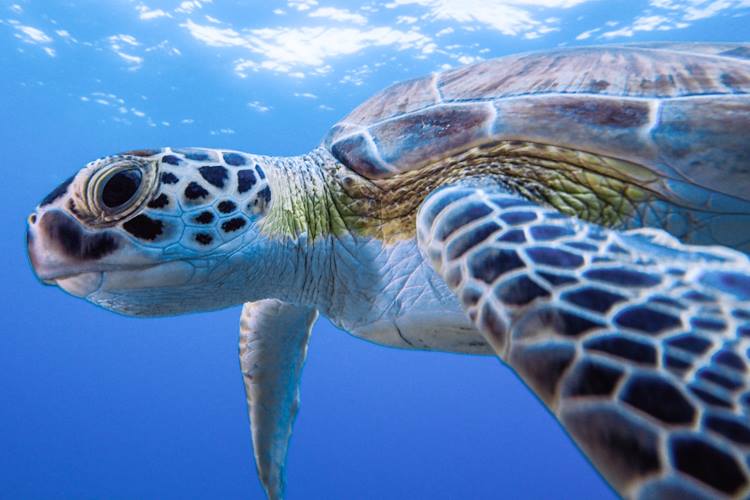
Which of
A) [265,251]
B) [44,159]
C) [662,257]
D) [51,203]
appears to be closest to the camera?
[662,257]

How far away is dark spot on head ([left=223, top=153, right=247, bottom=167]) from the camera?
197 cm

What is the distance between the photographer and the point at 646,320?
3.10 feet

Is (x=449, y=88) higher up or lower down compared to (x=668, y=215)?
higher up

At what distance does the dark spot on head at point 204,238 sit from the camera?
176 cm

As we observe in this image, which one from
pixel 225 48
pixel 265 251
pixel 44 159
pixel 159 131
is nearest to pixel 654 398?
pixel 265 251

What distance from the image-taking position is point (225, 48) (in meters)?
13.2

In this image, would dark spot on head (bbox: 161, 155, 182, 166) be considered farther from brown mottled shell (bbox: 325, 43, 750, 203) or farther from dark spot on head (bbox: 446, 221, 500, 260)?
dark spot on head (bbox: 446, 221, 500, 260)

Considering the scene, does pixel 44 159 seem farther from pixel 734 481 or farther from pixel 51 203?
pixel 734 481

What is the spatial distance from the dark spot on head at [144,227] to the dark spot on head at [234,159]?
1.37 feet

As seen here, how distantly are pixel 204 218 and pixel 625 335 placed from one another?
1449mm

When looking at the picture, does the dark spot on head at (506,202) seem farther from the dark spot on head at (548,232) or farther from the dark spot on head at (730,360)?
the dark spot on head at (730,360)

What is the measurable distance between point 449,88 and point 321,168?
0.69 meters

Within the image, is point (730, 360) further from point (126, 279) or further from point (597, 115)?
point (126, 279)

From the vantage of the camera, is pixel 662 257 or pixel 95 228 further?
pixel 95 228
